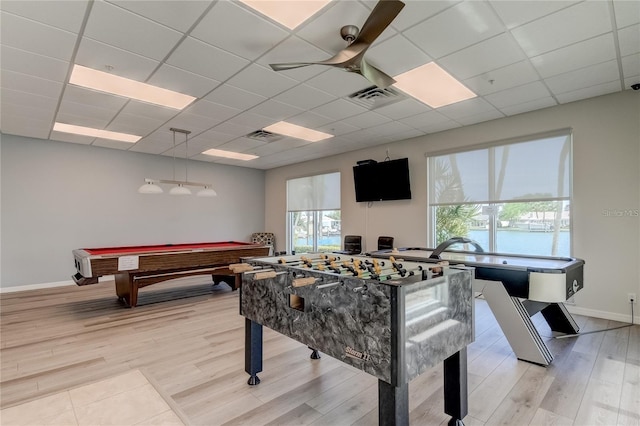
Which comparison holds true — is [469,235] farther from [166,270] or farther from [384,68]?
[166,270]

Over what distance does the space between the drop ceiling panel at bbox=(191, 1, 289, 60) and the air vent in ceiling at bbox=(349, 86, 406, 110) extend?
1412mm

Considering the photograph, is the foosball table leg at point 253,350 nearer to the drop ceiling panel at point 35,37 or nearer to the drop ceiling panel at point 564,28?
the drop ceiling panel at point 35,37

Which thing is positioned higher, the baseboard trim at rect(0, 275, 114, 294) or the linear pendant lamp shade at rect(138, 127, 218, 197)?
the linear pendant lamp shade at rect(138, 127, 218, 197)

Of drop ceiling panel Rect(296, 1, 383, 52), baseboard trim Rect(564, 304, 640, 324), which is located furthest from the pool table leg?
baseboard trim Rect(564, 304, 640, 324)

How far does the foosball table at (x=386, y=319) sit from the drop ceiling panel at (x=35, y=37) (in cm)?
256

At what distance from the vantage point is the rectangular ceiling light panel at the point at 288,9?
228 centimetres

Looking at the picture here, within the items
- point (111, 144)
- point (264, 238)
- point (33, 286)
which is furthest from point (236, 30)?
point (264, 238)

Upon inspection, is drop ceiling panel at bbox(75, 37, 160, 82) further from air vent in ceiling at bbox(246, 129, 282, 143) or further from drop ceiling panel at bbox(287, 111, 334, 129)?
air vent in ceiling at bbox(246, 129, 282, 143)

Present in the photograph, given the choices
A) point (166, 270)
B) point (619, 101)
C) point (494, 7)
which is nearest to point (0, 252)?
point (166, 270)

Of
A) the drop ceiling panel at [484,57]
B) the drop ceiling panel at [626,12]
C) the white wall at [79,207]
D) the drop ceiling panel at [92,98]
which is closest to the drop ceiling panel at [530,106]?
the drop ceiling panel at [484,57]

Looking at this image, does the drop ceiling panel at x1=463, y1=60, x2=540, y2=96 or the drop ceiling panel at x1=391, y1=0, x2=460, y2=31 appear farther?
the drop ceiling panel at x1=463, y1=60, x2=540, y2=96

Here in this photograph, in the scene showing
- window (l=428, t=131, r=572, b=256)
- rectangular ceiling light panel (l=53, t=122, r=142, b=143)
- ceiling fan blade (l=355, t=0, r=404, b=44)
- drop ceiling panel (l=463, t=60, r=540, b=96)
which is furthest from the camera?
rectangular ceiling light panel (l=53, t=122, r=142, b=143)

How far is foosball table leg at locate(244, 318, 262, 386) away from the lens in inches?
95.8

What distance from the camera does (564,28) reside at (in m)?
2.57
